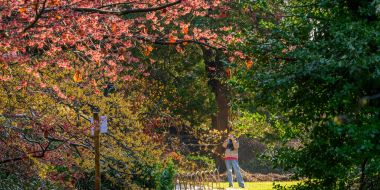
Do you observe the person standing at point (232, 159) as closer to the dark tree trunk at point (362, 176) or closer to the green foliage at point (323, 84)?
the green foliage at point (323, 84)

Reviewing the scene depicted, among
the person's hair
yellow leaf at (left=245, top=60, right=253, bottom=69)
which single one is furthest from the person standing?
yellow leaf at (left=245, top=60, right=253, bottom=69)

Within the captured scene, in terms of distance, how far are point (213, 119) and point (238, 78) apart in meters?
22.3

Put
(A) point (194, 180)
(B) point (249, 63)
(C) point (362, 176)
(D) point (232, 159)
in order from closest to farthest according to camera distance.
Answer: (C) point (362, 176) < (B) point (249, 63) < (A) point (194, 180) < (D) point (232, 159)

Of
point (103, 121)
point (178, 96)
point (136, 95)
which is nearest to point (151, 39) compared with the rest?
point (103, 121)

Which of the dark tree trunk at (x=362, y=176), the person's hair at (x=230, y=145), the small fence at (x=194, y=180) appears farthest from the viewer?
the person's hair at (x=230, y=145)

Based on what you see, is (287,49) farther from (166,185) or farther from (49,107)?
(166,185)

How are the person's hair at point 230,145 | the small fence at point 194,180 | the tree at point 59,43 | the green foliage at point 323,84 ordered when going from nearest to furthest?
1. the green foliage at point 323,84
2. the tree at point 59,43
3. the small fence at point 194,180
4. the person's hair at point 230,145

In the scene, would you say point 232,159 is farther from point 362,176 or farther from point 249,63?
point 362,176

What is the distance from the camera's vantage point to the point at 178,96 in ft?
91.9

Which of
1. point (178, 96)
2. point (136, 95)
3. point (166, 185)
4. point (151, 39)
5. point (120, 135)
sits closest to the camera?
point (151, 39)

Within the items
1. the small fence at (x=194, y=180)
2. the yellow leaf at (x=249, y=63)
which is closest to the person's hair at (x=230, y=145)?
the small fence at (x=194, y=180)

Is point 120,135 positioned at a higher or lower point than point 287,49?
lower

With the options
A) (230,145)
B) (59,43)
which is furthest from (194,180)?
(59,43)

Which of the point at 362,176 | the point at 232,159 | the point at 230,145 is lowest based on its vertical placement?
the point at 232,159
